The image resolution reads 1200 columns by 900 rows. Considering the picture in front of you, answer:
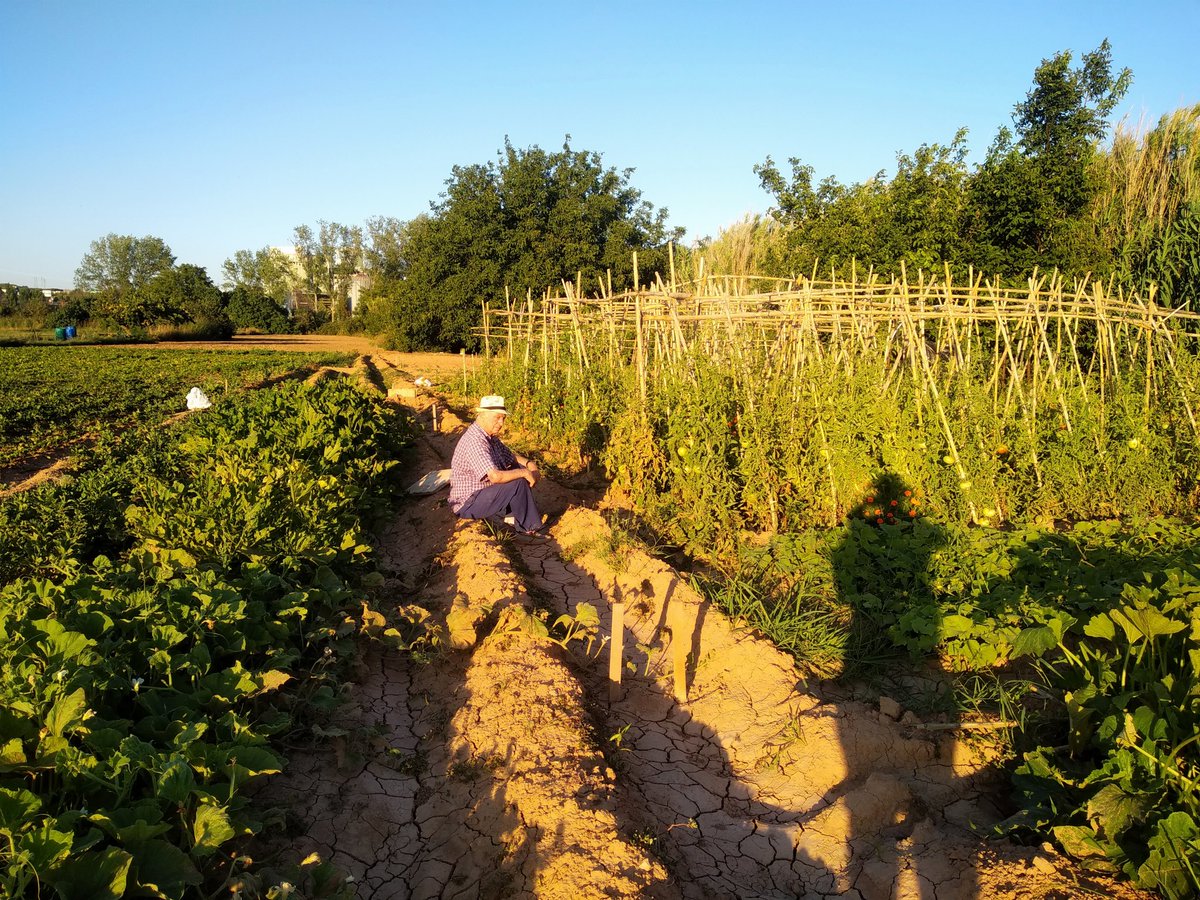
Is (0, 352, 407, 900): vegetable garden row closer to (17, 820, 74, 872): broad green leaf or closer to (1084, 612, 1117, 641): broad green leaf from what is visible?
(17, 820, 74, 872): broad green leaf

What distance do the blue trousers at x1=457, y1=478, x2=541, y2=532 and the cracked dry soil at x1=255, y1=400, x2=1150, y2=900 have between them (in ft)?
5.64

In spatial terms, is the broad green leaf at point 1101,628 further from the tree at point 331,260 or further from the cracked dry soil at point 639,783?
the tree at point 331,260

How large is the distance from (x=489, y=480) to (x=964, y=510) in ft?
13.9

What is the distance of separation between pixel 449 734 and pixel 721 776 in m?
1.34

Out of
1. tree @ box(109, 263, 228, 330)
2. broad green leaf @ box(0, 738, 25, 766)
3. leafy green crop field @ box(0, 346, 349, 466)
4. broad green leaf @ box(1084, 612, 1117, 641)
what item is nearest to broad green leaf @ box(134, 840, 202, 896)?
broad green leaf @ box(0, 738, 25, 766)

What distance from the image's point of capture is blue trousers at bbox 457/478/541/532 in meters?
7.15

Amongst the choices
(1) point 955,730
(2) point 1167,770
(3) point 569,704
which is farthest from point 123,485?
(2) point 1167,770

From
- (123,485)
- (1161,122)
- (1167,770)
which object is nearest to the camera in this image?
(1167,770)

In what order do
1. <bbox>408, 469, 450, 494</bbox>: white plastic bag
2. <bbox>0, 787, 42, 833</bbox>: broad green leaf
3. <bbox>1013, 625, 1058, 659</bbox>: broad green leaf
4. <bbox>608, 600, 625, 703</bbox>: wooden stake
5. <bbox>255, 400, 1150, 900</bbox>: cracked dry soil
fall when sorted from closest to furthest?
<bbox>0, 787, 42, 833</bbox>: broad green leaf < <bbox>255, 400, 1150, 900</bbox>: cracked dry soil < <bbox>1013, 625, 1058, 659</bbox>: broad green leaf < <bbox>608, 600, 625, 703</bbox>: wooden stake < <bbox>408, 469, 450, 494</bbox>: white plastic bag

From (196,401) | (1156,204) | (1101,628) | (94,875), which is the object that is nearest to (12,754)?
(94,875)

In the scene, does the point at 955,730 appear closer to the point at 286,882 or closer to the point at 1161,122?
the point at 286,882

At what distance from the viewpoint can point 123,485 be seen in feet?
21.9

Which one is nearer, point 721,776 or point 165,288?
point 721,776

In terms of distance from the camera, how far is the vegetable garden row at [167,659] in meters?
2.37
